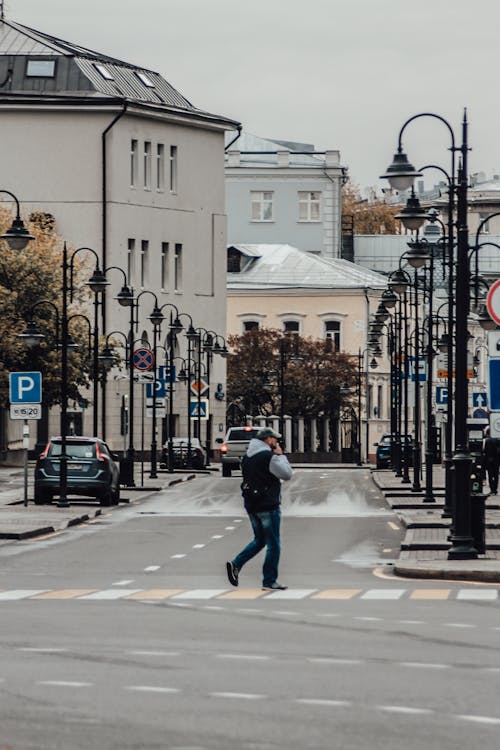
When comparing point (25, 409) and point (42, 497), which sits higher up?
point (25, 409)

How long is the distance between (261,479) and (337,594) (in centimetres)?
172

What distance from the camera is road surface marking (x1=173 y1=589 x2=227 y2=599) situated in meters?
20.1

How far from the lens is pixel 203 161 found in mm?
98250

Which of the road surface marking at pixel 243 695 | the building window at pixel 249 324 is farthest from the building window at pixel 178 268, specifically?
the road surface marking at pixel 243 695

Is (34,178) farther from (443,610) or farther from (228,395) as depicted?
(443,610)

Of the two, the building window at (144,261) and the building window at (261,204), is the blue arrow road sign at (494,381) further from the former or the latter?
the building window at (261,204)

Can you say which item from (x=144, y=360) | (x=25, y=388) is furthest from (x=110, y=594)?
(x=144, y=360)

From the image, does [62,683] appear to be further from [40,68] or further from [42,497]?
[40,68]

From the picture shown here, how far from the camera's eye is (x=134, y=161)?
93.6 metres

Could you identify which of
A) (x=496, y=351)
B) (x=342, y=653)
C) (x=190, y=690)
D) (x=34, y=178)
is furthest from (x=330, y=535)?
(x=34, y=178)

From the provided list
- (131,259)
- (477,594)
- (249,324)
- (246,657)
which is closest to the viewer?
(246,657)

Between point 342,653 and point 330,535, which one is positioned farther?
point 330,535

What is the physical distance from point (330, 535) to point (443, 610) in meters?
14.7

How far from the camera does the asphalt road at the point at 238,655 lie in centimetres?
1059
